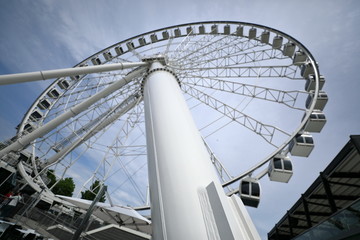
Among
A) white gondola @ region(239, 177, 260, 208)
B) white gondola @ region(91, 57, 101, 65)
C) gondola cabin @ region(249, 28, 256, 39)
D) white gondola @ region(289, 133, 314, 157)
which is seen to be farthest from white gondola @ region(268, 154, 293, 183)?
white gondola @ region(91, 57, 101, 65)

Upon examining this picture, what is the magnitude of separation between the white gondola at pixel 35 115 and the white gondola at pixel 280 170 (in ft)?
63.8

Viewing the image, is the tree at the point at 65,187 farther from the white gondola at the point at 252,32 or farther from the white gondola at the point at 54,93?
the white gondola at the point at 252,32

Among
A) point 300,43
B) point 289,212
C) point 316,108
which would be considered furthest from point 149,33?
point 289,212

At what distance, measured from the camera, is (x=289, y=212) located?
13.5 m

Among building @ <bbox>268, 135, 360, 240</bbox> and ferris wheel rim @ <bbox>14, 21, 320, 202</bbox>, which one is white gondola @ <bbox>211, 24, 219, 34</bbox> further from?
building @ <bbox>268, 135, 360, 240</bbox>

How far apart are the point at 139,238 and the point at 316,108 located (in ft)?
52.5

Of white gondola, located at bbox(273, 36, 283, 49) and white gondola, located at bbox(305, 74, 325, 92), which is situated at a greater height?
white gondola, located at bbox(273, 36, 283, 49)

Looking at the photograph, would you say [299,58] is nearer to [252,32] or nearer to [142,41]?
[252,32]

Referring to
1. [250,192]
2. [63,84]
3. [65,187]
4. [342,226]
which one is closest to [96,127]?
[63,84]

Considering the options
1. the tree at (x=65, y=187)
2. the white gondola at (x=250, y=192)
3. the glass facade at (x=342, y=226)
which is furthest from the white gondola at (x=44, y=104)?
the glass facade at (x=342, y=226)

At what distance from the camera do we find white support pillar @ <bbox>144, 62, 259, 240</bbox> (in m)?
2.14

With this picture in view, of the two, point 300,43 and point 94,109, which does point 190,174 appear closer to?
point 94,109

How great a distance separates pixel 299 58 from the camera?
13227 millimetres

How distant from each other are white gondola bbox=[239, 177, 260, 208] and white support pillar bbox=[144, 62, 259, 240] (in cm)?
528
